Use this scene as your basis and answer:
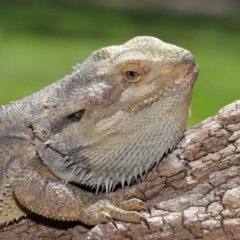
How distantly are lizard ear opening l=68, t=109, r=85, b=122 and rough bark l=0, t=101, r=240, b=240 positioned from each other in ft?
1.52

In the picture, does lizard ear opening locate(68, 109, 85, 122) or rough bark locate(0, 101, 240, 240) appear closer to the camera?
rough bark locate(0, 101, 240, 240)

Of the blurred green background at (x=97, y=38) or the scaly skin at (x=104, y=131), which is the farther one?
the blurred green background at (x=97, y=38)

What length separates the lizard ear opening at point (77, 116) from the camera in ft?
8.97

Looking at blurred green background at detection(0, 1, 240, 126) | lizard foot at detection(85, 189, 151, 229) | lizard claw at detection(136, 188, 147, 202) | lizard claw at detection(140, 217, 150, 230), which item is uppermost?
blurred green background at detection(0, 1, 240, 126)

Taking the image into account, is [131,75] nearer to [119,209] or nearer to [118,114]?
[118,114]

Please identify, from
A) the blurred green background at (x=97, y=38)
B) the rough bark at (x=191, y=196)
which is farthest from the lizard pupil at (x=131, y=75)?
the blurred green background at (x=97, y=38)

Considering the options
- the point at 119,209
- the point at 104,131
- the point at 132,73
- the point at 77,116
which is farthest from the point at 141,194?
the point at 132,73

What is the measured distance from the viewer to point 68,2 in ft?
31.1

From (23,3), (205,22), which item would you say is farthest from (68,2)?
(205,22)

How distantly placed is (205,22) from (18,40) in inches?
119

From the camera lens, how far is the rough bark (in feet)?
8.54

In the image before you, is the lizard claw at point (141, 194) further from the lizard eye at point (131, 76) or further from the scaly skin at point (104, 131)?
the lizard eye at point (131, 76)

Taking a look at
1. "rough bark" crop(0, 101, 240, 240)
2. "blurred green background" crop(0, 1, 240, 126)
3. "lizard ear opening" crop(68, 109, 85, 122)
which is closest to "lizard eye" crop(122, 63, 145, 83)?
"lizard ear opening" crop(68, 109, 85, 122)

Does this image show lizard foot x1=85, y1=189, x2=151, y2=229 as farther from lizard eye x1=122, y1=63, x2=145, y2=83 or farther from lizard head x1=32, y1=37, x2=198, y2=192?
lizard eye x1=122, y1=63, x2=145, y2=83
